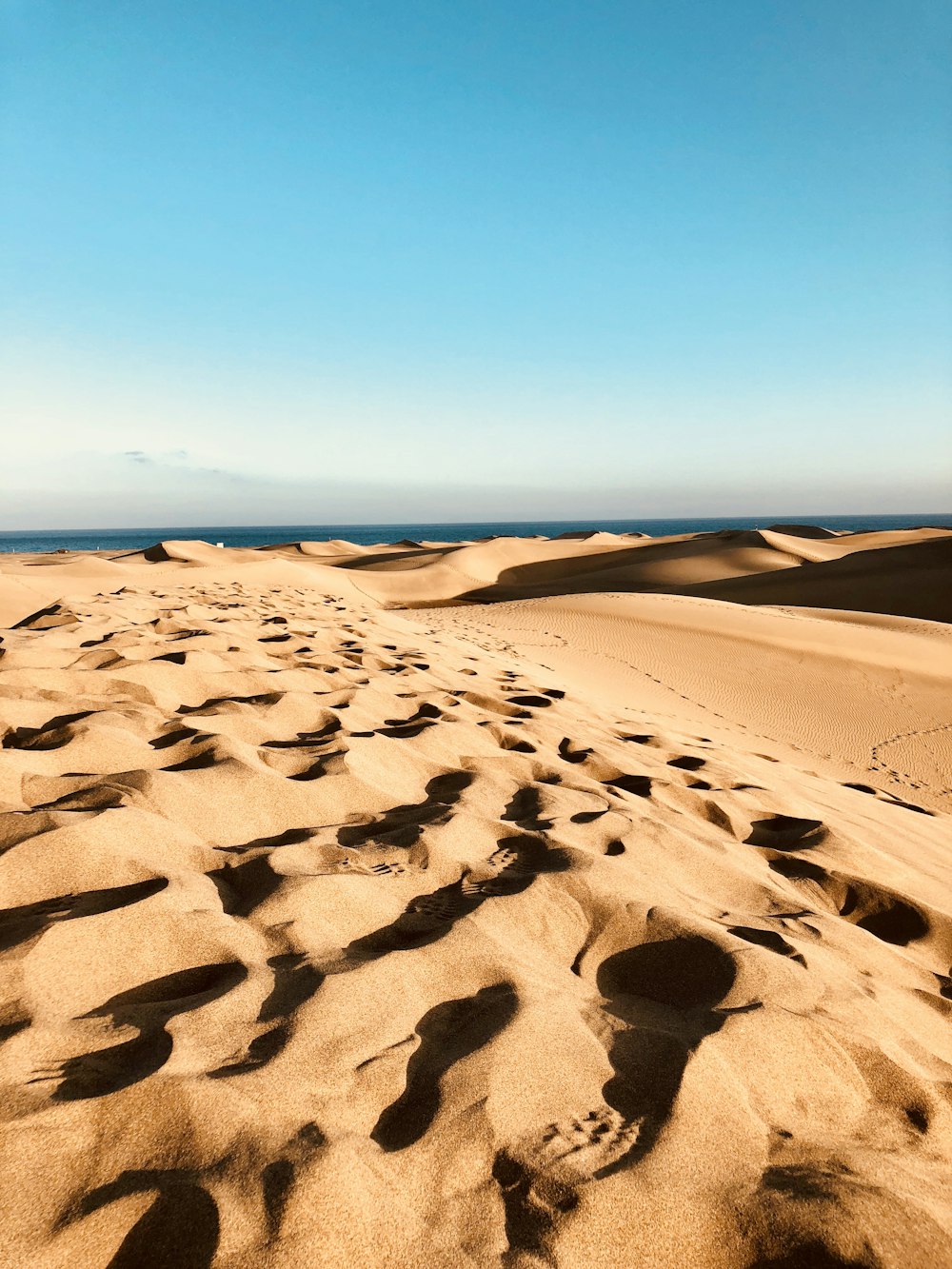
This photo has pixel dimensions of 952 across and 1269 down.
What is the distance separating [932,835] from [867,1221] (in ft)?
11.5

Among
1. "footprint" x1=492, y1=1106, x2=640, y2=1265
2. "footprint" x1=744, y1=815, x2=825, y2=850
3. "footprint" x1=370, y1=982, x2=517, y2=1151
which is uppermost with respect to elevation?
"footprint" x1=370, y1=982, x2=517, y2=1151

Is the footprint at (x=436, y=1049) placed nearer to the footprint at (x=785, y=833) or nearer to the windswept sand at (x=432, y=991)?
the windswept sand at (x=432, y=991)

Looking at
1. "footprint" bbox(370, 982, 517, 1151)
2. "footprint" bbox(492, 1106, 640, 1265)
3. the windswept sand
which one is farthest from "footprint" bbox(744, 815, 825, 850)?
"footprint" bbox(492, 1106, 640, 1265)

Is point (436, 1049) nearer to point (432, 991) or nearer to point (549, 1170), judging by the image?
point (432, 991)

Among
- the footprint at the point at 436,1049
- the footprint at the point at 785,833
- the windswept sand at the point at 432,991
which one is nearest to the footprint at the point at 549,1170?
the windswept sand at the point at 432,991

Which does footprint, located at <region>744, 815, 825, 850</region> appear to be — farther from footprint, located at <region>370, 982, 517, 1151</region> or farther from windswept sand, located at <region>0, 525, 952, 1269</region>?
footprint, located at <region>370, 982, 517, 1151</region>

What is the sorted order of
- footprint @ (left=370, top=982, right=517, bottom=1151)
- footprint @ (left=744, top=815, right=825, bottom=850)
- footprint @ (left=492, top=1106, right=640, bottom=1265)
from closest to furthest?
footprint @ (left=492, top=1106, right=640, bottom=1265)
footprint @ (left=370, top=982, right=517, bottom=1151)
footprint @ (left=744, top=815, right=825, bottom=850)

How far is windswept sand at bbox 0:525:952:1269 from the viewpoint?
1.13m

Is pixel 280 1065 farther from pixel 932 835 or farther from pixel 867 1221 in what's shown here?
pixel 932 835

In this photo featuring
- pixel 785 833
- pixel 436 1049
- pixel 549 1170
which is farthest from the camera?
pixel 785 833

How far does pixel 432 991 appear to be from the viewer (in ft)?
5.42

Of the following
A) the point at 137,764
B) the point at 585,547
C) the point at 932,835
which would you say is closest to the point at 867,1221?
the point at 137,764

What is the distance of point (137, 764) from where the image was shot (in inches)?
105

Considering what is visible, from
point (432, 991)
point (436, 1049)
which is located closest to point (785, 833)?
point (432, 991)
